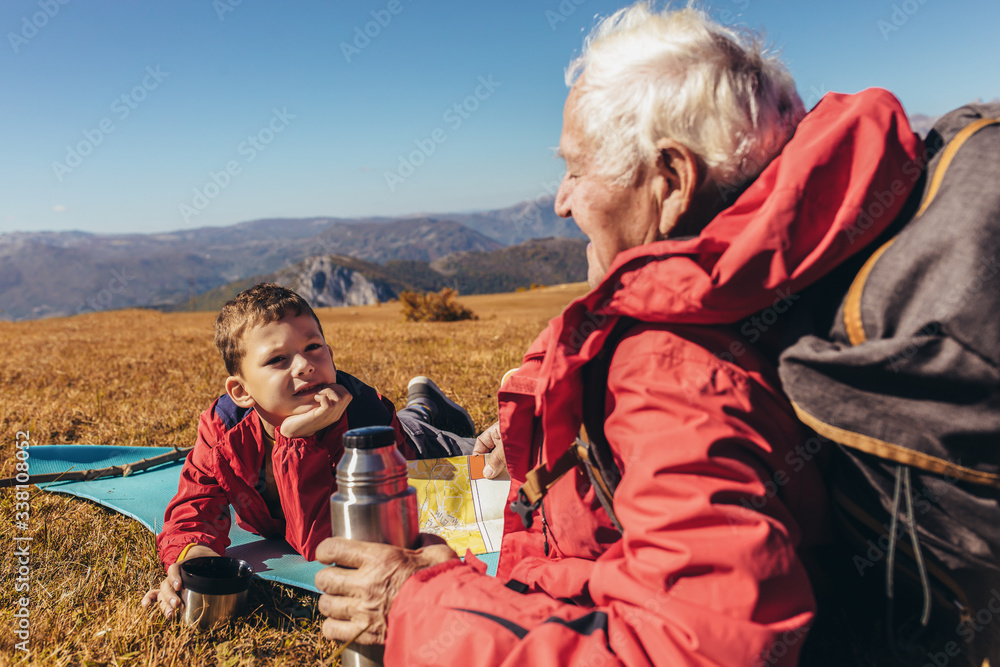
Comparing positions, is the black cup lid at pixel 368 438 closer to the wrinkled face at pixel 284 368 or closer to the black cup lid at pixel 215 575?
the black cup lid at pixel 215 575

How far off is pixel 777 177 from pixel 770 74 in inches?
19.5

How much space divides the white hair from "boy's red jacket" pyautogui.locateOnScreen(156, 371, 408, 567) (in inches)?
92.7

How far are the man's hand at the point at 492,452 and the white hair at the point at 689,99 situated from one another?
8.51ft

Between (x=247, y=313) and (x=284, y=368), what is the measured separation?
0.41 m

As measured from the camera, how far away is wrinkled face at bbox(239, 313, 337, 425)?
133 inches

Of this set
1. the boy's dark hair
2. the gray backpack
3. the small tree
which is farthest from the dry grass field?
the small tree

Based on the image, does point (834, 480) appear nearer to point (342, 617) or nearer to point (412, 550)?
point (412, 550)

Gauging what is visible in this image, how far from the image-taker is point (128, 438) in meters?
6.12

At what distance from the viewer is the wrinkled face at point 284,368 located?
3.37 meters

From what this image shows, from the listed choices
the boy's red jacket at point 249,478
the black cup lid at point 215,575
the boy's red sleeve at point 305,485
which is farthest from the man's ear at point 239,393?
the black cup lid at point 215,575

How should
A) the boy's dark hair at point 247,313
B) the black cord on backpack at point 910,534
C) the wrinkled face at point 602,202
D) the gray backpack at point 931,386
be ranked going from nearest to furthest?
the gray backpack at point 931,386 < the black cord on backpack at point 910,534 < the wrinkled face at point 602,202 < the boy's dark hair at point 247,313

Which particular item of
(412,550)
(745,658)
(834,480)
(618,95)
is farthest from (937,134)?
(412,550)

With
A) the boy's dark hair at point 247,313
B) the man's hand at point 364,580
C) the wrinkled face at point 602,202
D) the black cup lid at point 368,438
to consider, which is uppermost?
the wrinkled face at point 602,202

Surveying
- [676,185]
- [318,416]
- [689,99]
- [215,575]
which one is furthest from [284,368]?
[689,99]
